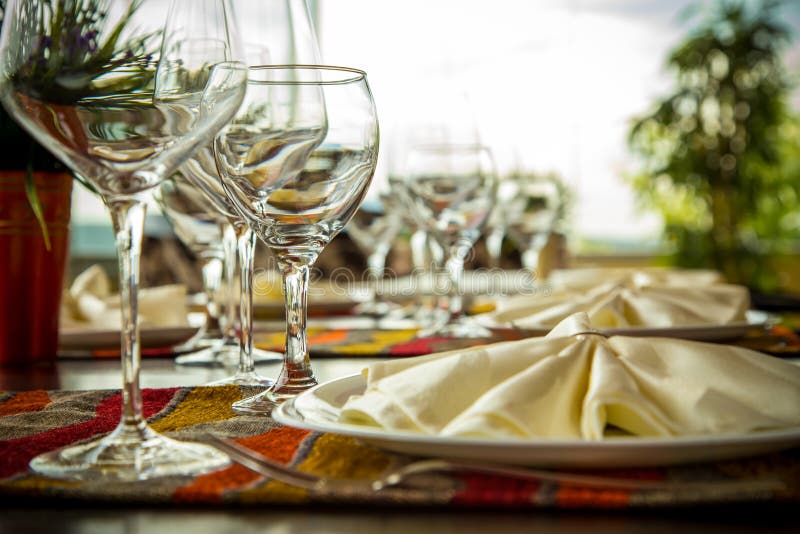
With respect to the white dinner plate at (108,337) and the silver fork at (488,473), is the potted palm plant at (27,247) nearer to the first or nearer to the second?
the white dinner plate at (108,337)

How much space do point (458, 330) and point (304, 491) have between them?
0.83 meters

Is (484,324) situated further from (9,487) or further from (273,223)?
(9,487)

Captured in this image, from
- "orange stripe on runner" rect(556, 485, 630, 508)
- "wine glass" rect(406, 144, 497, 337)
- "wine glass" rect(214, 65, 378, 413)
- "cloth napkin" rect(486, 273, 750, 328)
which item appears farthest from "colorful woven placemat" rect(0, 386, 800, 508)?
"wine glass" rect(406, 144, 497, 337)

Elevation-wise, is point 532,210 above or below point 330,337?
above

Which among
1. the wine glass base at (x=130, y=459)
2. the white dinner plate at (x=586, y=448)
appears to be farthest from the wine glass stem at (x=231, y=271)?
the white dinner plate at (x=586, y=448)

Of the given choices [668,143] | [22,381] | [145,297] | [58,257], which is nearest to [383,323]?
[145,297]

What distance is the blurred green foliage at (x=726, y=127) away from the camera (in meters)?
5.31

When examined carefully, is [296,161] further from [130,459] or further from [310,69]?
[130,459]

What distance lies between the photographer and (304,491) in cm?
42

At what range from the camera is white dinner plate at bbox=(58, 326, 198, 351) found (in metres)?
1.17

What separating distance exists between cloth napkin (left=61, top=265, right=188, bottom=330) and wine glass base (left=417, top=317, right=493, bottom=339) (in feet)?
1.09

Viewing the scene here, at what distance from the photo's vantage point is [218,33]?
55 centimetres

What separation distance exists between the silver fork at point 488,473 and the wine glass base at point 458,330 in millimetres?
751

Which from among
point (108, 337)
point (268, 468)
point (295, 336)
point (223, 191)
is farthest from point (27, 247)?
point (268, 468)
